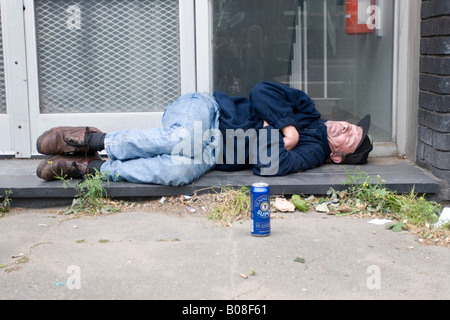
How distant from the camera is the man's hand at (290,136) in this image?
4.81 meters

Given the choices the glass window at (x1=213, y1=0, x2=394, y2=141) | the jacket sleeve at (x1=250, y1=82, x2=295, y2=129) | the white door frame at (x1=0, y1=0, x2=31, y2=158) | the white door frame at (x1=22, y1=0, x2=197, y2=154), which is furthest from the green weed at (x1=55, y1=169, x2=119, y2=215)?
the glass window at (x1=213, y1=0, x2=394, y2=141)

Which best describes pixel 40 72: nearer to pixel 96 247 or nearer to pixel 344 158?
pixel 96 247

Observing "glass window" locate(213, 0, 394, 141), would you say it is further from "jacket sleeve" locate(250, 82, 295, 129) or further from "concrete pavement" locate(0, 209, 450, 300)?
"concrete pavement" locate(0, 209, 450, 300)

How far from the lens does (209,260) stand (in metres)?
3.53

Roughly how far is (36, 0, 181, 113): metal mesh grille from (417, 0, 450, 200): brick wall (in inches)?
82.6

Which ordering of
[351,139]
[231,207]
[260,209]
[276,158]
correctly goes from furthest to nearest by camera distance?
[351,139]
[276,158]
[231,207]
[260,209]

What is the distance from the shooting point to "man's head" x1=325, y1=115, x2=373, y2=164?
5.01 m

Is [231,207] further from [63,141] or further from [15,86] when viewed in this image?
[15,86]

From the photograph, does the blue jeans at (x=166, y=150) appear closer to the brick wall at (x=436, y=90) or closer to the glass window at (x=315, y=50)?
the glass window at (x=315, y=50)

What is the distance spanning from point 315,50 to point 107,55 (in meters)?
1.85

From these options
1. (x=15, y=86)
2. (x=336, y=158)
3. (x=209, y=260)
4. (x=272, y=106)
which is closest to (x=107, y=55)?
(x=15, y=86)

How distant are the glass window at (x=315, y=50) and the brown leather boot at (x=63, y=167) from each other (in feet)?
4.92

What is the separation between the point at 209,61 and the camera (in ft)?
17.7

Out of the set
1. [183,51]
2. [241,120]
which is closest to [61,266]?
[241,120]
